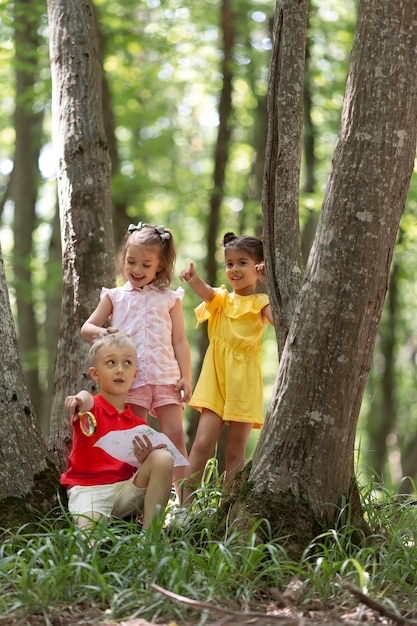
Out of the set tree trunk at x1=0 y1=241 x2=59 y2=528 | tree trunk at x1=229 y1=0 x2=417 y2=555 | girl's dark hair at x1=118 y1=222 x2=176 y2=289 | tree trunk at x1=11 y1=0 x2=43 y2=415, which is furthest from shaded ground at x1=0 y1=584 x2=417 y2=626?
tree trunk at x1=11 y1=0 x2=43 y2=415

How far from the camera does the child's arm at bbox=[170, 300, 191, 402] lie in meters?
4.80

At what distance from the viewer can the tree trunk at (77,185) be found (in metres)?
5.03

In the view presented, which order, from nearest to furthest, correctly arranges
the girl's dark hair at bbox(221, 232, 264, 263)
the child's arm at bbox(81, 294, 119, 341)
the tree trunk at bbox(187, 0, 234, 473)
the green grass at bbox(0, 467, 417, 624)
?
the green grass at bbox(0, 467, 417, 624)
the child's arm at bbox(81, 294, 119, 341)
the girl's dark hair at bbox(221, 232, 264, 263)
the tree trunk at bbox(187, 0, 234, 473)

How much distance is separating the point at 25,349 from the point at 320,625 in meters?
9.79

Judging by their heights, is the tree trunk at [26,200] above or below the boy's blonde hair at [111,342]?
above

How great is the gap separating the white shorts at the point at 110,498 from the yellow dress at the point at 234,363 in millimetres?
989

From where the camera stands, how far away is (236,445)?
5.09m

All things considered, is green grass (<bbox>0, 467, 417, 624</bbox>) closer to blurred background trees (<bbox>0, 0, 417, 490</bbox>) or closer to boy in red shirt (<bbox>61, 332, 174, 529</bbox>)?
boy in red shirt (<bbox>61, 332, 174, 529</bbox>)

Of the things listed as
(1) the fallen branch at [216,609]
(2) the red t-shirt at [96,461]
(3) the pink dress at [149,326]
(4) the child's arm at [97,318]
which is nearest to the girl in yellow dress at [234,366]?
(3) the pink dress at [149,326]

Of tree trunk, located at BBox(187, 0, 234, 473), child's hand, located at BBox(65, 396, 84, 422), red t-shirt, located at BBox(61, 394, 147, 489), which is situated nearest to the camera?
child's hand, located at BBox(65, 396, 84, 422)

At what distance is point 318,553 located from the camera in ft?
11.8

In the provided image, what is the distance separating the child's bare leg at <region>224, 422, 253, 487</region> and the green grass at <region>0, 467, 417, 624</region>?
1206 millimetres

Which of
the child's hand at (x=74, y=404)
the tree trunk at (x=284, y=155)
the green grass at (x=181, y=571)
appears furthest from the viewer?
the tree trunk at (x=284, y=155)

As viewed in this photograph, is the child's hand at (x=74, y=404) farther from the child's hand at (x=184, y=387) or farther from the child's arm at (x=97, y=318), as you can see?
the child's hand at (x=184, y=387)
